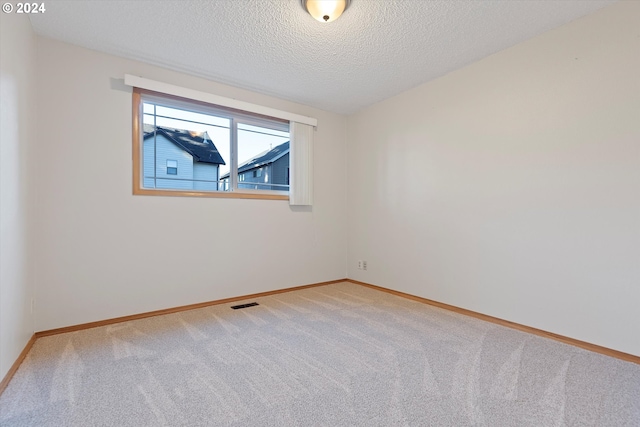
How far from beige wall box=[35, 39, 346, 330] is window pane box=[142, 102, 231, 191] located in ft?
0.62

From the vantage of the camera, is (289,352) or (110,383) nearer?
(110,383)

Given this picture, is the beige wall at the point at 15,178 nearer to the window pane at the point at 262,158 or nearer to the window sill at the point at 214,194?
the window sill at the point at 214,194

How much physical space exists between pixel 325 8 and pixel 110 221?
245 centimetres

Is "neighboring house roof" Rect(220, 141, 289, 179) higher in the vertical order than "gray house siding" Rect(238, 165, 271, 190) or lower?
higher

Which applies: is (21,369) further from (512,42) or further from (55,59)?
(512,42)

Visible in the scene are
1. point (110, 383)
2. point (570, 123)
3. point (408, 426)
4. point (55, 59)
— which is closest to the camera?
point (408, 426)

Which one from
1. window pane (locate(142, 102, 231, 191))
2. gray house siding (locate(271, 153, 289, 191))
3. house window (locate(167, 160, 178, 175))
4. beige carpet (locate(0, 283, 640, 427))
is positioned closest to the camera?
beige carpet (locate(0, 283, 640, 427))

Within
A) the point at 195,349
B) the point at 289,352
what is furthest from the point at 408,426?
the point at 195,349

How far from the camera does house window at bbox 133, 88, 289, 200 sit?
2.84m

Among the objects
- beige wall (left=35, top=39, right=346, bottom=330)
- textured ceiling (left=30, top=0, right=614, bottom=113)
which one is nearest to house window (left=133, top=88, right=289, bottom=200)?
beige wall (left=35, top=39, right=346, bottom=330)

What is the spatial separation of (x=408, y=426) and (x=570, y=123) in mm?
2395

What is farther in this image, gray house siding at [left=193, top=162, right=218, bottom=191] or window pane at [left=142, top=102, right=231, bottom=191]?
gray house siding at [left=193, top=162, right=218, bottom=191]

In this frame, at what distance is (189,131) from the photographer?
3104 millimetres

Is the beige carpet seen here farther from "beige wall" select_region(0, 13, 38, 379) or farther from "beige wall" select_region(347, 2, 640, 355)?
"beige wall" select_region(347, 2, 640, 355)
